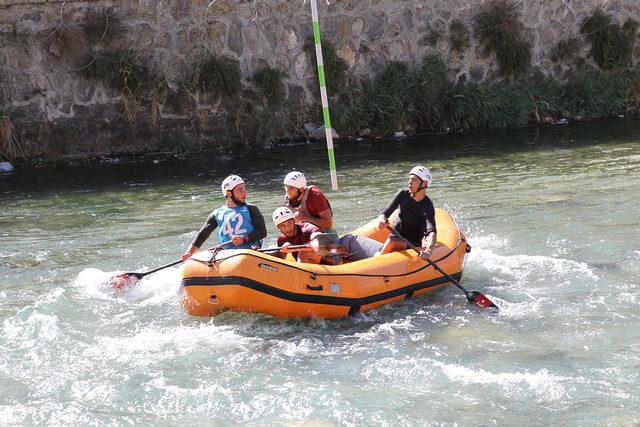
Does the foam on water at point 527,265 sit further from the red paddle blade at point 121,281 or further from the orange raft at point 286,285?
the red paddle blade at point 121,281

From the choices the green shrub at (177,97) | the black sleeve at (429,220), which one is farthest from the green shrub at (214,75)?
the black sleeve at (429,220)

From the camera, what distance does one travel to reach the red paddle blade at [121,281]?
830cm

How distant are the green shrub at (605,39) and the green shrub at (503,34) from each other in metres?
1.39

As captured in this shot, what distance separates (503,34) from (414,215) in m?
8.84

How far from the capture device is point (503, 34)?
1631 cm

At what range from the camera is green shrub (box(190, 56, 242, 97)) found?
582 inches

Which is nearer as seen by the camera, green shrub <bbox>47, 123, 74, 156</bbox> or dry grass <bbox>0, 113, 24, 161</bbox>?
dry grass <bbox>0, 113, 24, 161</bbox>

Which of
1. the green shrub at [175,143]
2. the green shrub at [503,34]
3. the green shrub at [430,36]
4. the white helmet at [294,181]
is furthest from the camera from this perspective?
the green shrub at [503,34]

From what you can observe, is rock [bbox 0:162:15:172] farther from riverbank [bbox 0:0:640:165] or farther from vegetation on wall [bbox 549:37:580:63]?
→ vegetation on wall [bbox 549:37:580:63]

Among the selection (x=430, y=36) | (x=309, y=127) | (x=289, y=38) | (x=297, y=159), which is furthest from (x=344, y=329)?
(x=430, y=36)

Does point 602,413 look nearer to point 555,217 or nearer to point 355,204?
point 555,217

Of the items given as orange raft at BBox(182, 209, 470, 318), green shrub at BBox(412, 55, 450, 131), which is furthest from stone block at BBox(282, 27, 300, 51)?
orange raft at BBox(182, 209, 470, 318)

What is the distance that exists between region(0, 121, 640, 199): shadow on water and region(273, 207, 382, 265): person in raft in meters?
4.20

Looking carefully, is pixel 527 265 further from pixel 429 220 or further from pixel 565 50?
pixel 565 50
